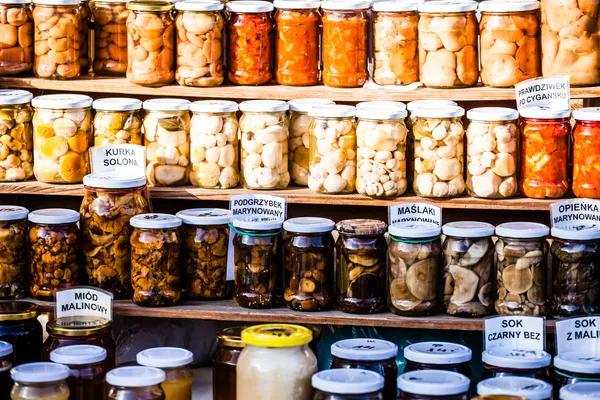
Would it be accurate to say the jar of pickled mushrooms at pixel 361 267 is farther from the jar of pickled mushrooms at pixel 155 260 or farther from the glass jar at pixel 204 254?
the jar of pickled mushrooms at pixel 155 260

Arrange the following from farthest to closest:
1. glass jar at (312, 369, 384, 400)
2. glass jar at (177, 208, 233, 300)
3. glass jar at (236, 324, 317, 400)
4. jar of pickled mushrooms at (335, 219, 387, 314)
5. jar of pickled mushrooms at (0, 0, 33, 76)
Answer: jar of pickled mushrooms at (0, 0, 33, 76), glass jar at (177, 208, 233, 300), jar of pickled mushrooms at (335, 219, 387, 314), glass jar at (236, 324, 317, 400), glass jar at (312, 369, 384, 400)

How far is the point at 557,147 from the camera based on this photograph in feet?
8.96

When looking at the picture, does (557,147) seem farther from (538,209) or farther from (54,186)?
(54,186)

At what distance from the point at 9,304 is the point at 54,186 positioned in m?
0.32

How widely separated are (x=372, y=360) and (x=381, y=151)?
530 mm

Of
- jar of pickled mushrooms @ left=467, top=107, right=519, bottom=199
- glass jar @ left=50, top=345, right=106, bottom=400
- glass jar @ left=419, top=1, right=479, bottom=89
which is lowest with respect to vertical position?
glass jar @ left=50, top=345, right=106, bottom=400

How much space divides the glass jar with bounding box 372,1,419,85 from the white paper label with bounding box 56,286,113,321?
34.3 inches

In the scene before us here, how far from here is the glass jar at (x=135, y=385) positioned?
236cm

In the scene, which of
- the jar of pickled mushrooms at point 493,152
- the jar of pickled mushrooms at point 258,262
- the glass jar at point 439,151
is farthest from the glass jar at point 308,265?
the jar of pickled mushrooms at point 493,152

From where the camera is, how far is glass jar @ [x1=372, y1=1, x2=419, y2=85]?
283cm

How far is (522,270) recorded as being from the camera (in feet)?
8.67

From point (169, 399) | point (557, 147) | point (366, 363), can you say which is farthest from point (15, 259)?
point (557, 147)

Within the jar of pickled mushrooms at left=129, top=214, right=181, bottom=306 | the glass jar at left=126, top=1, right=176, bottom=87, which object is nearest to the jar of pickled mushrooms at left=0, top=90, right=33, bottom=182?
the glass jar at left=126, top=1, right=176, bottom=87

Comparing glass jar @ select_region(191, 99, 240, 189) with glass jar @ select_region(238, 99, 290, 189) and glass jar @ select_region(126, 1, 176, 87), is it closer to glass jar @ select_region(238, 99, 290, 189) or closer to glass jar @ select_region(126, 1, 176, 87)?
glass jar @ select_region(238, 99, 290, 189)
